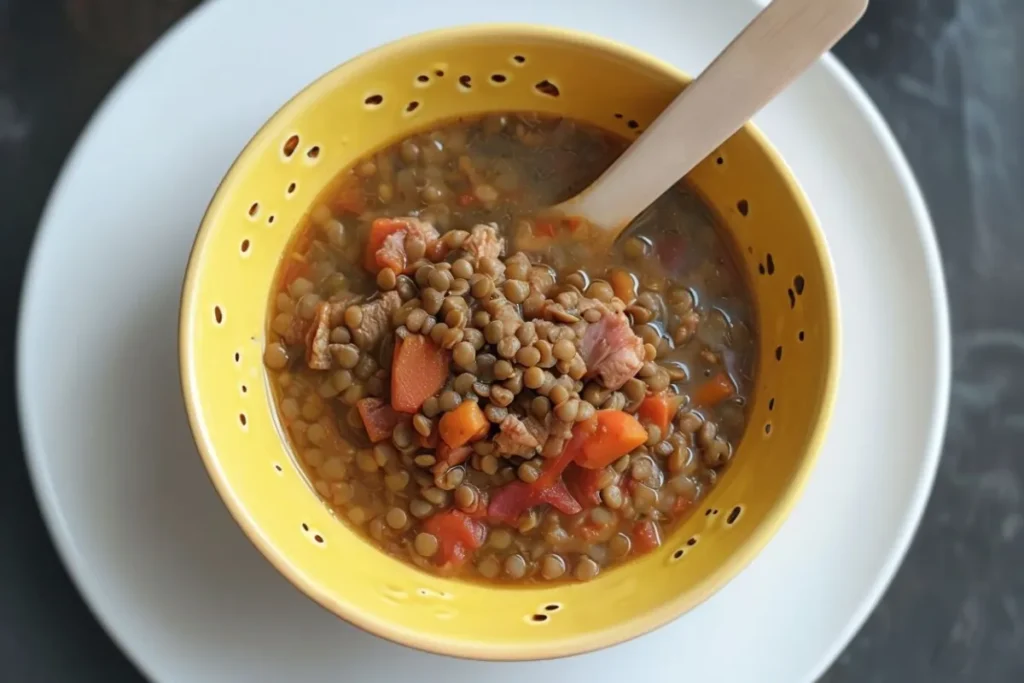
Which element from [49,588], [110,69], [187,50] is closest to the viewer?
[187,50]

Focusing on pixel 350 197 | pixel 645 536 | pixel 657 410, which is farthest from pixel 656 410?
pixel 350 197

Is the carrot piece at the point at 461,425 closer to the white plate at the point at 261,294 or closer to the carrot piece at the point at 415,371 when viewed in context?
the carrot piece at the point at 415,371

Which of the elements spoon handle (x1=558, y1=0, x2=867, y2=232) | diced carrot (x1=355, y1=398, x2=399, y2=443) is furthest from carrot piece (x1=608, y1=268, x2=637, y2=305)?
diced carrot (x1=355, y1=398, x2=399, y2=443)

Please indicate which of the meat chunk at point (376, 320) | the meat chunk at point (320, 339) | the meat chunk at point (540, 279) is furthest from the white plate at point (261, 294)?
the meat chunk at point (540, 279)

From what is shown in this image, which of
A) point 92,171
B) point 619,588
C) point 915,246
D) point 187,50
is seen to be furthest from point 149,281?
point 915,246

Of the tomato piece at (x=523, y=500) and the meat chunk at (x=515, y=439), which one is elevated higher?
the meat chunk at (x=515, y=439)

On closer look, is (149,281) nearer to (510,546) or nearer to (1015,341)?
(510,546)
